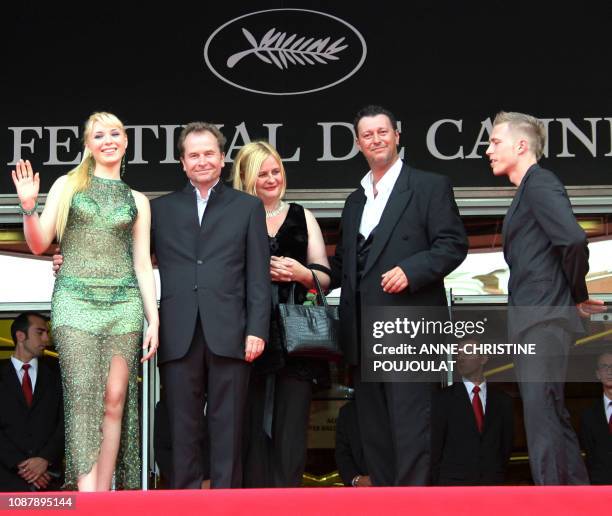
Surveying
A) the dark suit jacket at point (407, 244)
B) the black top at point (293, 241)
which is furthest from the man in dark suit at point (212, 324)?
the dark suit jacket at point (407, 244)

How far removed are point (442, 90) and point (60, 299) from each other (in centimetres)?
302

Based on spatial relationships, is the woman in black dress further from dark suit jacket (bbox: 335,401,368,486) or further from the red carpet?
dark suit jacket (bbox: 335,401,368,486)

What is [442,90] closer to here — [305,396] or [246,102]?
[246,102]

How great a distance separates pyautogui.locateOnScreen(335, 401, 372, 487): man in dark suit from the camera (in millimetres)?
6578

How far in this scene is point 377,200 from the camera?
5.59 meters

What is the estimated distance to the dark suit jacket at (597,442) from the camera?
23.5ft

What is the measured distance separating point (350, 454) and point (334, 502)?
225cm

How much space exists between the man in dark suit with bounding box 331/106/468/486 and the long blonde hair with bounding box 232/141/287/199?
1.39 feet

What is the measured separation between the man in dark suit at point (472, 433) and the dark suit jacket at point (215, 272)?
201 centimetres

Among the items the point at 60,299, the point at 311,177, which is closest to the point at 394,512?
the point at 60,299

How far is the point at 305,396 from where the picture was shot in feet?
17.8

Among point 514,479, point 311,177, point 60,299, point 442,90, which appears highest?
point 442,90

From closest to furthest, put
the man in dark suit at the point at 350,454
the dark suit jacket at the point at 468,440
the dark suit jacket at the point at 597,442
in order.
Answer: the man in dark suit at the point at 350,454
the dark suit jacket at the point at 468,440
the dark suit jacket at the point at 597,442
